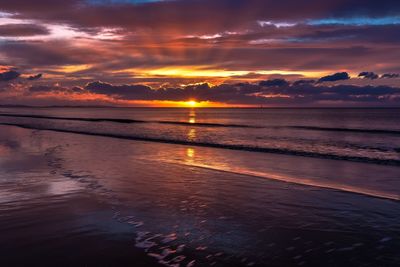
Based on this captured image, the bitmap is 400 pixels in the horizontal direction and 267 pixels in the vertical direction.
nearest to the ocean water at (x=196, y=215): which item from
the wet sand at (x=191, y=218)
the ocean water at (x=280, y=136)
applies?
the wet sand at (x=191, y=218)

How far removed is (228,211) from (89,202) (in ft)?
13.2

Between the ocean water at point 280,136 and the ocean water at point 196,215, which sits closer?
the ocean water at point 196,215

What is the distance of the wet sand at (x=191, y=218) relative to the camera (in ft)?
23.6

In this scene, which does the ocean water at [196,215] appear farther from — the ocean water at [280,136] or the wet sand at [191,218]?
the ocean water at [280,136]

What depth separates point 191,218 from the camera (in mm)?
9758

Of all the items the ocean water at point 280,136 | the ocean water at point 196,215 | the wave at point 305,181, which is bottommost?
the ocean water at point 280,136

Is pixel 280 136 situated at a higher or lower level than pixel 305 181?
lower

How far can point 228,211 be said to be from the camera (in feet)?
34.2

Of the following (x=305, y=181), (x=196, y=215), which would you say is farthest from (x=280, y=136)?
(x=196, y=215)

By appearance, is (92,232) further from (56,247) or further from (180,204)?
(180,204)

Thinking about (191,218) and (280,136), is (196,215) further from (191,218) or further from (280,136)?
(280,136)

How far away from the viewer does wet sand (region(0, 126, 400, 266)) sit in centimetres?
718

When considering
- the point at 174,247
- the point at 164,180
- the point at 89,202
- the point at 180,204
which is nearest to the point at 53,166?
the point at 164,180

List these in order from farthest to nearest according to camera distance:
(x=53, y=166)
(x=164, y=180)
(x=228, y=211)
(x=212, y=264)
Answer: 1. (x=53, y=166)
2. (x=164, y=180)
3. (x=228, y=211)
4. (x=212, y=264)
